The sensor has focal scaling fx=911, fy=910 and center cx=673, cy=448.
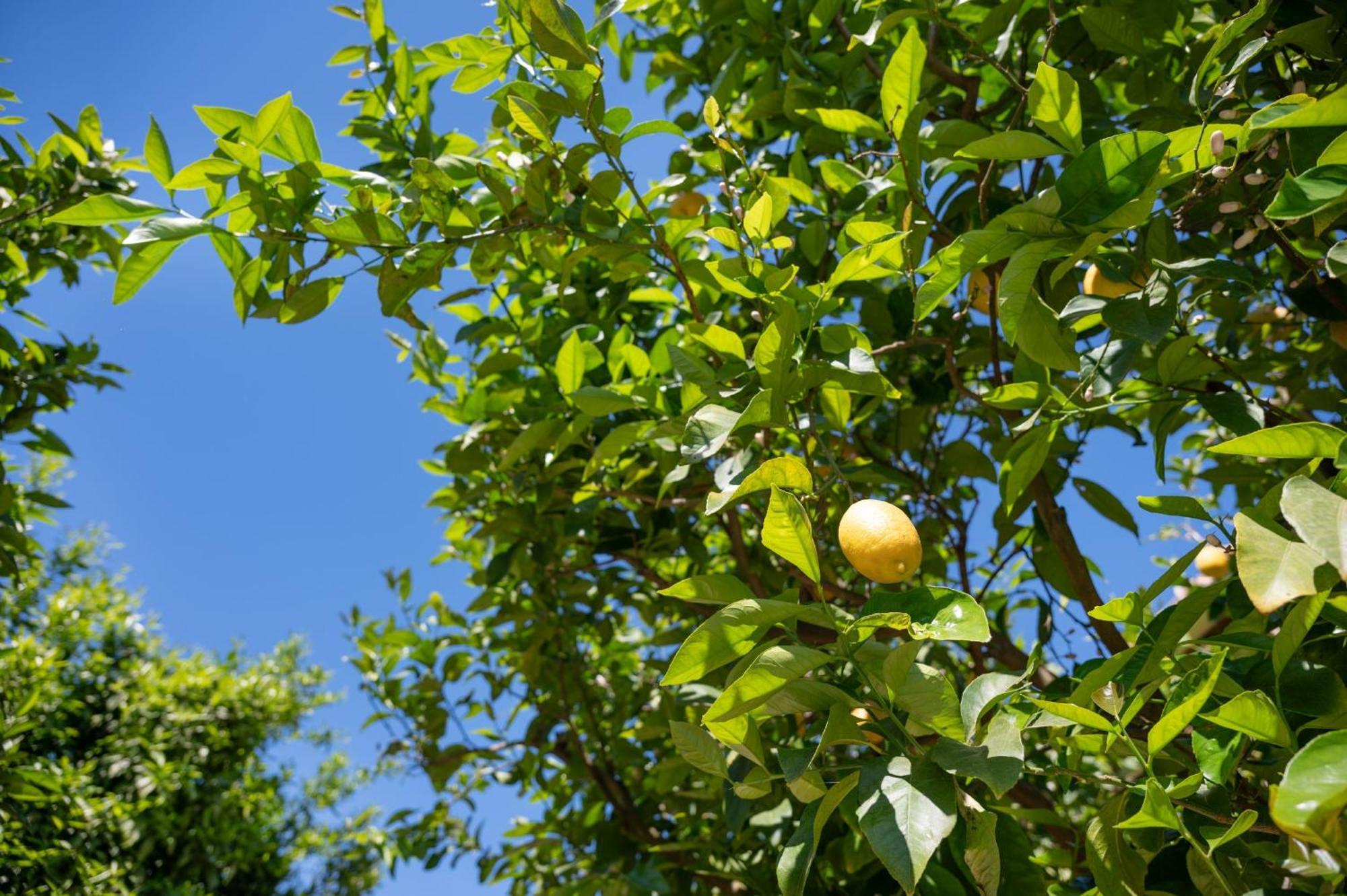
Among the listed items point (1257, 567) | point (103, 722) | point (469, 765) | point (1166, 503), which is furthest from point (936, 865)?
point (103, 722)

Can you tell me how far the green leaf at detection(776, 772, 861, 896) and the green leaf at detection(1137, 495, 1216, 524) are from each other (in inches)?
17.0

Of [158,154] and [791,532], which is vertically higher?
[158,154]

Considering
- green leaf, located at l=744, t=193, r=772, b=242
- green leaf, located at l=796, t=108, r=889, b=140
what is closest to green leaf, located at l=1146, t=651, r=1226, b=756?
green leaf, located at l=744, t=193, r=772, b=242

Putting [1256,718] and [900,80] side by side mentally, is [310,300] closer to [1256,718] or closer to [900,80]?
[900,80]

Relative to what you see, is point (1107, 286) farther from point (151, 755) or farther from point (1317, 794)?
point (151, 755)

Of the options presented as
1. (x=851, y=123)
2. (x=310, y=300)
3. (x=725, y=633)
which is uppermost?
(x=851, y=123)

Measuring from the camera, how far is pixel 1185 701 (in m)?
0.71

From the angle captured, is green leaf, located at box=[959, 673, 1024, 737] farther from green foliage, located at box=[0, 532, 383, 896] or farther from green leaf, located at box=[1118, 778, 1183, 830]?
green foliage, located at box=[0, 532, 383, 896]

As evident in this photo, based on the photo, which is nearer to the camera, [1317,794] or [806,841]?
[1317,794]

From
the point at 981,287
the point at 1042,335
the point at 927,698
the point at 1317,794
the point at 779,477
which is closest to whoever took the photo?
the point at 1317,794

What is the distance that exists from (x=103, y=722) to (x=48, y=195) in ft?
10.3

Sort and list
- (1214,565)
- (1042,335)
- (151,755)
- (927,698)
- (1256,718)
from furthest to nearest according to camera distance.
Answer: (151,755) → (1214,565) → (1042,335) → (927,698) → (1256,718)

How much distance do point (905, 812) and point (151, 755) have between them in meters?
4.48

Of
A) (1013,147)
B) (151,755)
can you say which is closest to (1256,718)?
(1013,147)
